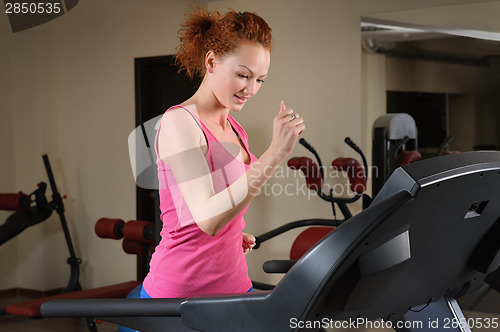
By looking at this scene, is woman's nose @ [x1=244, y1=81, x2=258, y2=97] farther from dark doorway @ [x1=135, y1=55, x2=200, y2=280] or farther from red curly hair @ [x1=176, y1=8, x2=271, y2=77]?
dark doorway @ [x1=135, y1=55, x2=200, y2=280]

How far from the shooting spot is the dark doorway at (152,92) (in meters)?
5.15

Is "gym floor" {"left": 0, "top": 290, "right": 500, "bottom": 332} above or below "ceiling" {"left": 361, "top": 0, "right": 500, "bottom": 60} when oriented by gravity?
below

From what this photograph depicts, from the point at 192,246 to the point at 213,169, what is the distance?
0.15m

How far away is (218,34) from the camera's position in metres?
1.23

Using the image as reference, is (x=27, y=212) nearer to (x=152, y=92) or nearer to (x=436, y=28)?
(x=152, y=92)

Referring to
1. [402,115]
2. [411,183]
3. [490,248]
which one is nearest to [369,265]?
[411,183]

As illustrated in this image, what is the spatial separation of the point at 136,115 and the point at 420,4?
2448 mm

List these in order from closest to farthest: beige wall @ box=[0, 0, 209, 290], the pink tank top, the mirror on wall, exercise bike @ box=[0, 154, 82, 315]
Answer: the pink tank top < the mirror on wall < exercise bike @ box=[0, 154, 82, 315] < beige wall @ box=[0, 0, 209, 290]

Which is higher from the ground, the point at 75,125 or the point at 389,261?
the point at 75,125

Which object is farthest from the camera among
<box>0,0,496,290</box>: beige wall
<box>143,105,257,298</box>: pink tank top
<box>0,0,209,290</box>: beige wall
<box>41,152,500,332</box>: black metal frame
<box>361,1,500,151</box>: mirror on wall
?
<box>0,0,209,290</box>: beige wall

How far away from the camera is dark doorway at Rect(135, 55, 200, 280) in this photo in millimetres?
5148

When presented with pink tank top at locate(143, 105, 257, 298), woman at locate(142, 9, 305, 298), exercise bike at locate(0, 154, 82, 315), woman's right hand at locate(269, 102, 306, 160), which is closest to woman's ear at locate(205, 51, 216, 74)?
woman at locate(142, 9, 305, 298)

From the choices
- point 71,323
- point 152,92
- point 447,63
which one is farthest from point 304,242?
point 152,92

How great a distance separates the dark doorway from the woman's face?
3.94 metres
